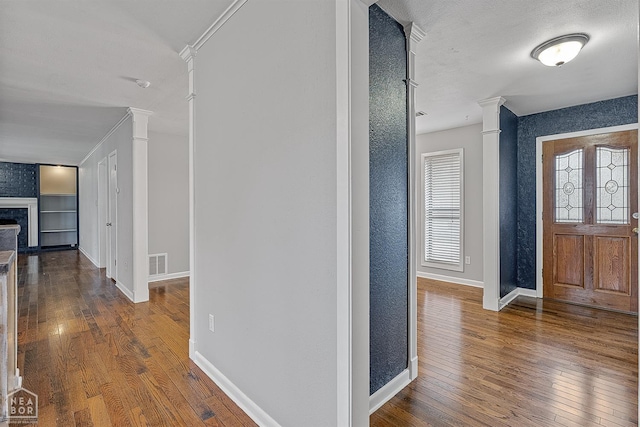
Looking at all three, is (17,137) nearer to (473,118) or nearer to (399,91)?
(399,91)

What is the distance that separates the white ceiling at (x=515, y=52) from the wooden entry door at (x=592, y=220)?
627 mm

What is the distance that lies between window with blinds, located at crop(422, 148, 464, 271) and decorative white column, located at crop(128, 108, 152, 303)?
4.28m

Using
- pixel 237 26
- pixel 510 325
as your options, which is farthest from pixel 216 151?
pixel 510 325

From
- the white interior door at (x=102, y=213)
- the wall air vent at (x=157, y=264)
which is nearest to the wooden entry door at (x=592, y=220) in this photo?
the wall air vent at (x=157, y=264)

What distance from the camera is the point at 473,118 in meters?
4.51

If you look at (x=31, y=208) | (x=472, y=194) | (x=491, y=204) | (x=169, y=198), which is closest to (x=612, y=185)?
(x=491, y=204)

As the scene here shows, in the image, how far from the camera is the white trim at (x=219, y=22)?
6.41 ft

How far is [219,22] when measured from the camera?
2.14m

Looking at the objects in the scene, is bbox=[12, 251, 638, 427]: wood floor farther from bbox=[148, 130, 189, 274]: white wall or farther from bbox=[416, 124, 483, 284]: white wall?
bbox=[148, 130, 189, 274]: white wall

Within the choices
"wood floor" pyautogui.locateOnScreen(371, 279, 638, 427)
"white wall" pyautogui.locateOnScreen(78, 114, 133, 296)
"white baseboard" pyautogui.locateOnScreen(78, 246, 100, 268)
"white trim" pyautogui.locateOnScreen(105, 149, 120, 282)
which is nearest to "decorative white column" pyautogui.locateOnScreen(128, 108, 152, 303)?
"white wall" pyautogui.locateOnScreen(78, 114, 133, 296)

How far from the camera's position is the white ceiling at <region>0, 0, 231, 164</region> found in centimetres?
206

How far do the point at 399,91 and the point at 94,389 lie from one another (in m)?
2.88

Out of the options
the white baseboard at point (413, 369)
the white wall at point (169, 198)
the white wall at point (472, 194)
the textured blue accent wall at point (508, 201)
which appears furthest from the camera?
the white wall at point (169, 198)

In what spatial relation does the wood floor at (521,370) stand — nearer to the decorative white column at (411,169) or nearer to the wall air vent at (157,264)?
the decorative white column at (411,169)
